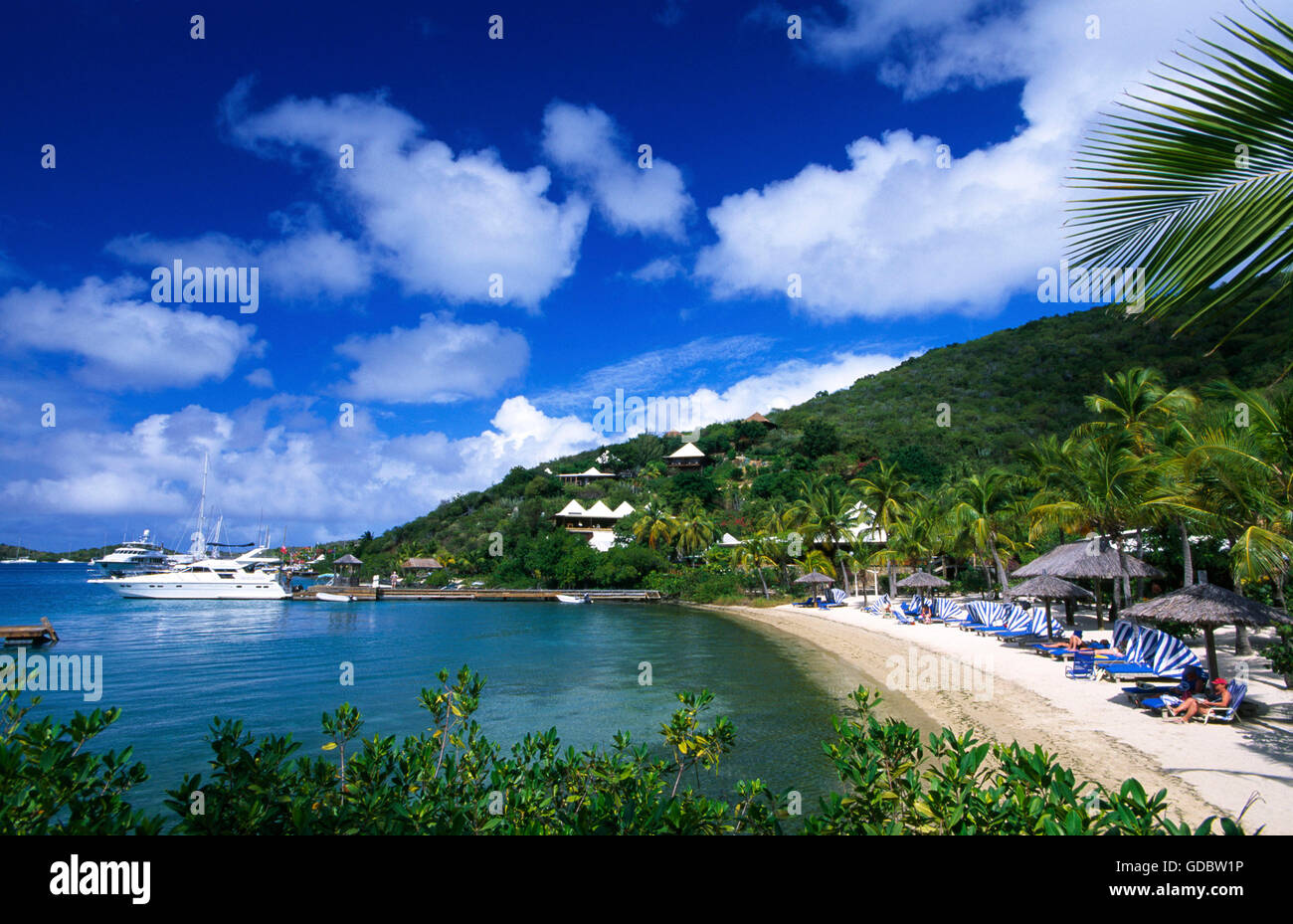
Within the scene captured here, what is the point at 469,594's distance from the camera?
5688cm

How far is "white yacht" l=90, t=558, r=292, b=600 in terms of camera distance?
5862 cm

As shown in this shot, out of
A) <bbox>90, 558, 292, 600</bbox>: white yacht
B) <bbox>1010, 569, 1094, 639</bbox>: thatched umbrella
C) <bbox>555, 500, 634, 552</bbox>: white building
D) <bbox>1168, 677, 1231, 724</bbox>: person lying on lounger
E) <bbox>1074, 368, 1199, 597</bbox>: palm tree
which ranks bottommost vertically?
<bbox>90, 558, 292, 600</bbox>: white yacht

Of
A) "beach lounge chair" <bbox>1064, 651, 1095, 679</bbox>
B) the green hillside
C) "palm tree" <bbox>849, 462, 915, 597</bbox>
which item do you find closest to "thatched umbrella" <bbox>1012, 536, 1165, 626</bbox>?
"beach lounge chair" <bbox>1064, 651, 1095, 679</bbox>

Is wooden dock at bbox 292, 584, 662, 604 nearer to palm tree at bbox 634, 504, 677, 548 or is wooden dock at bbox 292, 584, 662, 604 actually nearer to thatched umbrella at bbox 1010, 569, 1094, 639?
palm tree at bbox 634, 504, 677, 548

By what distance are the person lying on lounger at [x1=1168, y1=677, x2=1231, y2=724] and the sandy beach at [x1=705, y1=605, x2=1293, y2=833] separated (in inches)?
8.0

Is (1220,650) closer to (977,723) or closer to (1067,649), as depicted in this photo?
(1067,649)

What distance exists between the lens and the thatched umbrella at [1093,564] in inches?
687

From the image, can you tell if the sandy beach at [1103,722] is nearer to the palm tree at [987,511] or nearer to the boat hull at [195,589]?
the palm tree at [987,511]

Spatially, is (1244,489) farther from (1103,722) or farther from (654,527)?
(654,527)

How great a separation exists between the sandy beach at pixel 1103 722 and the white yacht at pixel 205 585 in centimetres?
5704

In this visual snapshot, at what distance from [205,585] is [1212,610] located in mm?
69155

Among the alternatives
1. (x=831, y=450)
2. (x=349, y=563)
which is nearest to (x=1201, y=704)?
(x=831, y=450)

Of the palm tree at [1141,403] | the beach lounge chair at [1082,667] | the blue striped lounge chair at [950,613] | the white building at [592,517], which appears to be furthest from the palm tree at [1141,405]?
the white building at [592,517]

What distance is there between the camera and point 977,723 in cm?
1247
